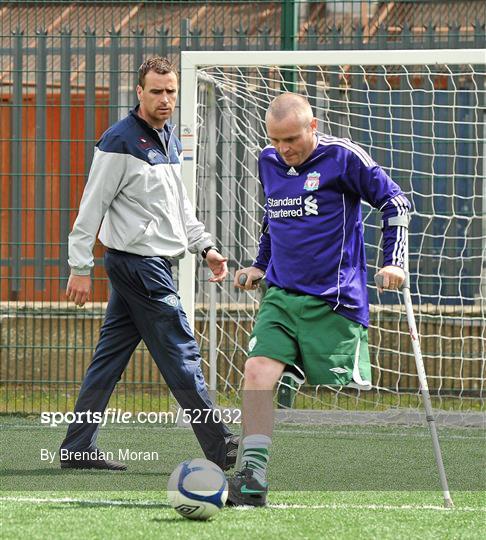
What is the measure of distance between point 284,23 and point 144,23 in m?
1.66

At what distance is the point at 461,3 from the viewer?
1102 centimetres

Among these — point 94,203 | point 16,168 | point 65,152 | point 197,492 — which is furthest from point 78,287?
point 16,168

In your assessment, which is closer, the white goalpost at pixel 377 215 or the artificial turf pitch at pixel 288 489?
the artificial turf pitch at pixel 288 489

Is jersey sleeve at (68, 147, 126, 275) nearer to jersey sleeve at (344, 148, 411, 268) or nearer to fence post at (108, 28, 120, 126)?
jersey sleeve at (344, 148, 411, 268)

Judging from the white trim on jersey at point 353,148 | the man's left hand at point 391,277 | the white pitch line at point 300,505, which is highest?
the white trim on jersey at point 353,148

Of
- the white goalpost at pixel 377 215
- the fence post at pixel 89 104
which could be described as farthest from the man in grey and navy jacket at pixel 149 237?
the fence post at pixel 89 104

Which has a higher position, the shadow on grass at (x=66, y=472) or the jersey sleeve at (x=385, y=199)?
the jersey sleeve at (x=385, y=199)

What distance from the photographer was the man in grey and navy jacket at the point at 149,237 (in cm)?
641

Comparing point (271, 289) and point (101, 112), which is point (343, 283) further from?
point (101, 112)

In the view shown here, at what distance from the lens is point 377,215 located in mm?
9953

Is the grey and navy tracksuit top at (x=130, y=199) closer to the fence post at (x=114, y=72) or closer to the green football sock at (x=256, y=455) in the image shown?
the green football sock at (x=256, y=455)

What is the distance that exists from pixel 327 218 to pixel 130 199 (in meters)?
1.30

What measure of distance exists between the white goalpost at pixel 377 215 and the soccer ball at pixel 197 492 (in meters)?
3.95

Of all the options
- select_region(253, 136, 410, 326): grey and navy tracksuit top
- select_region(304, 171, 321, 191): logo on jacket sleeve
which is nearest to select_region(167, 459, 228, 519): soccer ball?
select_region(253, 136, 410, 326): grey and navy tracksuit top
